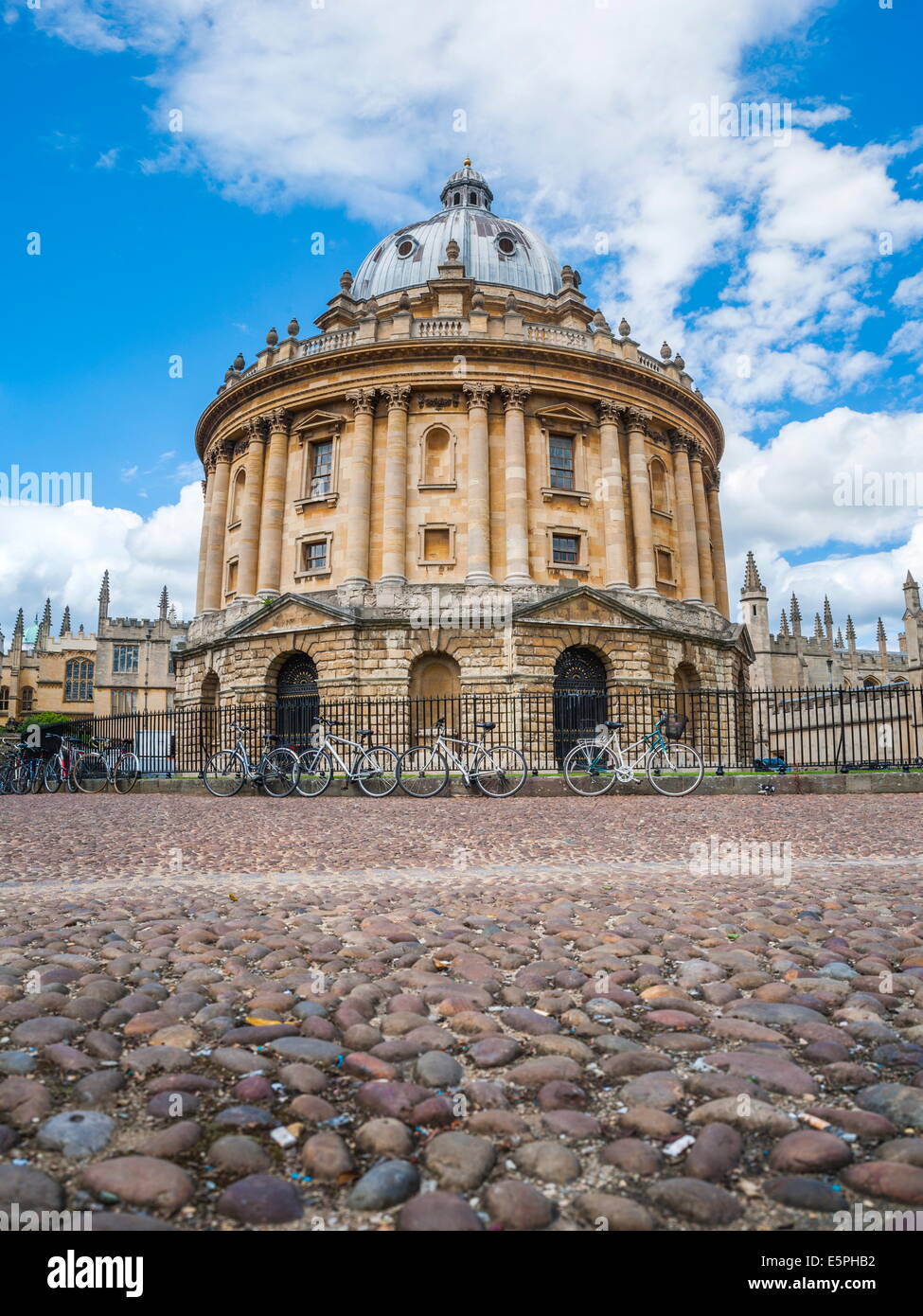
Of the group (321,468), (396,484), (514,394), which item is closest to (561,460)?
(514,394)

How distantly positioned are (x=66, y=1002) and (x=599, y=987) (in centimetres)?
155

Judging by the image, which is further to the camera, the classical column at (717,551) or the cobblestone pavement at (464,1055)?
the classical column at (717,551)

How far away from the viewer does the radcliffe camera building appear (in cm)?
2516


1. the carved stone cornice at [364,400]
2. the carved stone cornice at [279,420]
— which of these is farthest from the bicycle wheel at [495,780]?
the carved stone cornice at [279,420]

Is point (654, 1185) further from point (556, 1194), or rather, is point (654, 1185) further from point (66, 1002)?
point (66, 1002)

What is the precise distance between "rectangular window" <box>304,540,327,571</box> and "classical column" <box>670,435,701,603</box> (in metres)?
13.5

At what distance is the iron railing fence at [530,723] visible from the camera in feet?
67.0

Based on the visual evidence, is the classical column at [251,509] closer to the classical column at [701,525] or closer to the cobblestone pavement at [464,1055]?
the classical column at [701,525]

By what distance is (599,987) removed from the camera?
7.86 feet

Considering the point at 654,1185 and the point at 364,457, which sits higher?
the point at 364,457

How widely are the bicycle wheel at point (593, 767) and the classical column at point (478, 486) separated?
12.5 metres

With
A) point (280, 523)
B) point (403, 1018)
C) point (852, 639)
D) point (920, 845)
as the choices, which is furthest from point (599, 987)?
point (852, 639)

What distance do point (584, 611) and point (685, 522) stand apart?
25.8 feet

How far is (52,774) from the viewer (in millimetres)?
18625
